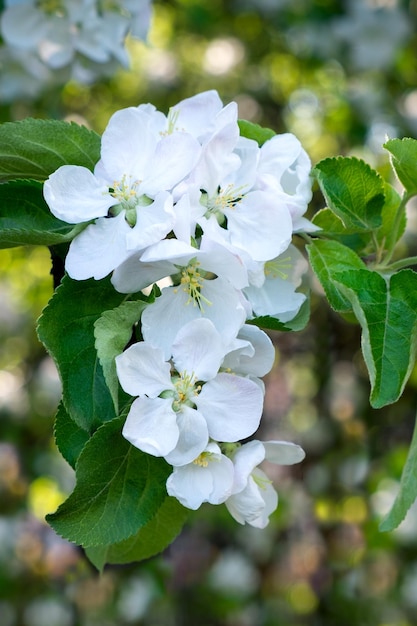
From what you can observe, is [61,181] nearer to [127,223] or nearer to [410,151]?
[127,223]

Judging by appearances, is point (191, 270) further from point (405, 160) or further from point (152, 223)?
point (405, 160)

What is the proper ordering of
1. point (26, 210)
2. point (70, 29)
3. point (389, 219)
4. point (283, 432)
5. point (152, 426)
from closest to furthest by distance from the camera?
point (152, 426), point (26, 210), point (389, 219), point (70, 29), point (283, 432)

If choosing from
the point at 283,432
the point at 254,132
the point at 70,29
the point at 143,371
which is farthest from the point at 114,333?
the point at 283,432

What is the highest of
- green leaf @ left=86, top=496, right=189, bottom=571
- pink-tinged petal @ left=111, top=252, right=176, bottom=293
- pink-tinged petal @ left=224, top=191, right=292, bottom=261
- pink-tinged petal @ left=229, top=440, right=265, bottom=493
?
pink-tinged petal @ left=224, top=191, right=292, bottom=261

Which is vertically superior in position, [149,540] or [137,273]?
[137,273]

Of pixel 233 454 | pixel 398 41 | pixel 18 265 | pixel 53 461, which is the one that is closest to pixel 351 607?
pixel 53 461

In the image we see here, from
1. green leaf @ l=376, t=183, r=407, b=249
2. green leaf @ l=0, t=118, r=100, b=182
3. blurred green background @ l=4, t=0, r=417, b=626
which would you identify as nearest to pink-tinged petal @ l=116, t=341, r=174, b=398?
green leaf @ l=0, t=118, r=100, b=182

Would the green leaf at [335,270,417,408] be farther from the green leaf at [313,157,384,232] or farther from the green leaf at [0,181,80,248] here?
the green leaf at [0,181,80,248]
